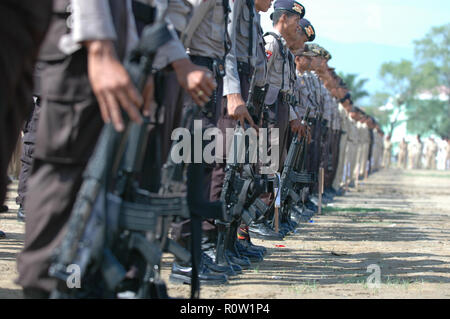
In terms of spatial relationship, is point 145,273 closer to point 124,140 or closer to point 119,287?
point 119,287

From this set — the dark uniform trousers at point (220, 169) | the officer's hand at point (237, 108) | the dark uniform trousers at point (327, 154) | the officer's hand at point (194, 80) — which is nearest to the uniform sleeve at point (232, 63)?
the officer's hand at point (237, 108)

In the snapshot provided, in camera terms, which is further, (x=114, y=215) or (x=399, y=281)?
(x=399, y=281)

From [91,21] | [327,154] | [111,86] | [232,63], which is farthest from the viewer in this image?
[327,154]

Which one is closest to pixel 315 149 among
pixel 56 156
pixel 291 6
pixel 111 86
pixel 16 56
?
pixel 291 6

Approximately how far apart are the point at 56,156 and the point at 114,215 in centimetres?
33

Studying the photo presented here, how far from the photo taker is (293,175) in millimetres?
8312

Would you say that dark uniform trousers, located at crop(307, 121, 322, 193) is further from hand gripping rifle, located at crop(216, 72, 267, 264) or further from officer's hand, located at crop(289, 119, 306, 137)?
hand gripping rifle, located at crop(216, 72, 267, 264)

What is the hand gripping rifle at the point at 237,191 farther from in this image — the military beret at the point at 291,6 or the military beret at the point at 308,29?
the military beret at the point at 308,29

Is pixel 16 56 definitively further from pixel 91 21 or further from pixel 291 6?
pixel 291 6

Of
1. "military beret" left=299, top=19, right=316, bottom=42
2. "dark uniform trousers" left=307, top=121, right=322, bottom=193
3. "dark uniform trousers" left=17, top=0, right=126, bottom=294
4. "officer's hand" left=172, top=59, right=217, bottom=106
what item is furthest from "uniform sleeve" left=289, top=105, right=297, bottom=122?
"dark uniform trousers" left=17, top=0, right=126, bottom=294

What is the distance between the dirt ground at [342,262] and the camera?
15.5 feet
